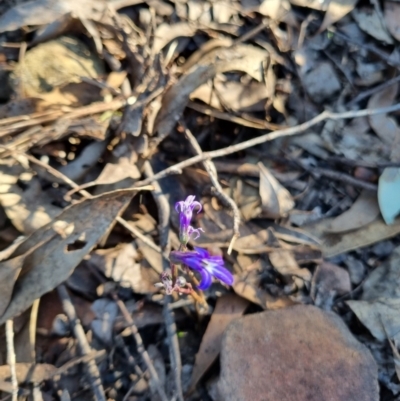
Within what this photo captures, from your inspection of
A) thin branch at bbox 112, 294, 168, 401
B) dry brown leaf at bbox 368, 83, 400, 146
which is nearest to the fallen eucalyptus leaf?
dry brown leaf at bbox 368, 83, 400, 146

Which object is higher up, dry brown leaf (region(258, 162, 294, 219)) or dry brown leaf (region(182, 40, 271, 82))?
dry brown leaf (region(182, 40, 271, 82))

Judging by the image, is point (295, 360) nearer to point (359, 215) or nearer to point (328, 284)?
point (328, 284)

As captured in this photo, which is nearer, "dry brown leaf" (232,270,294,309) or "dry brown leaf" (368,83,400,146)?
"dry brown leaf" (232,270,294,309)

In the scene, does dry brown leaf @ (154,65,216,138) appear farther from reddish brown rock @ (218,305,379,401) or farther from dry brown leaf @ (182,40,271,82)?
reddish brown rock @ (218,305,379,401)

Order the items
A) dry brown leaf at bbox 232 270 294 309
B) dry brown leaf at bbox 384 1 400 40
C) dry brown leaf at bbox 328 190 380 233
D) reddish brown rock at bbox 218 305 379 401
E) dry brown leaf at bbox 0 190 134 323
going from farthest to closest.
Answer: dry brown leaf at bbox 384 1 400 40
dry brown leaf at bbox 328 190 380 233
dry brown leaf at bbox 232 270 294 309
dry brown leaf at bbox 0 190 134 323
reddish brown rock at bbox 218 305 379 401

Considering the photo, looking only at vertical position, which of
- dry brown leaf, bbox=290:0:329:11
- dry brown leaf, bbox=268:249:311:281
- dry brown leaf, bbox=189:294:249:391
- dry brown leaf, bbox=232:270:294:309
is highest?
dry brown leaf, bbox=290:0:329:11

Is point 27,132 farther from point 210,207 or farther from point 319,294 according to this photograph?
point 319,294

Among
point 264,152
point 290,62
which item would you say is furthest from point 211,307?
point 290,62
